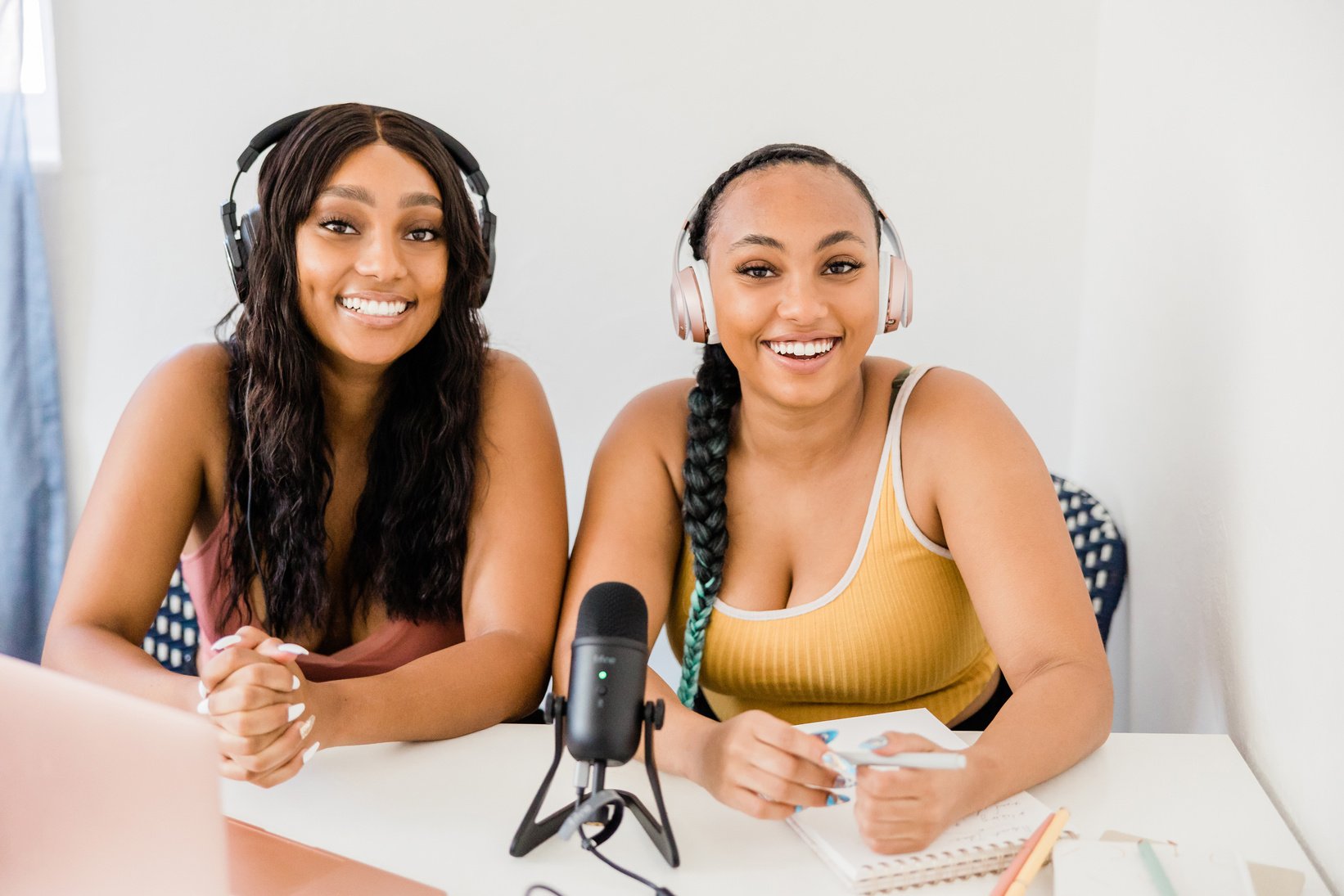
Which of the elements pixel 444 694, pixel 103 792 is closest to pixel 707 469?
pixel 444 694

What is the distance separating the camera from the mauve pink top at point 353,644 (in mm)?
1444

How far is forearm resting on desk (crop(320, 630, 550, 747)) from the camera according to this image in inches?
44.7

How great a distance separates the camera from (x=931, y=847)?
3.11 ft

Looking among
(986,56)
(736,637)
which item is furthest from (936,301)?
(736,637)

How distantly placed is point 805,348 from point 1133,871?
66 centimetres

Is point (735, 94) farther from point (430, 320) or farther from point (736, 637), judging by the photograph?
point (736, 637)

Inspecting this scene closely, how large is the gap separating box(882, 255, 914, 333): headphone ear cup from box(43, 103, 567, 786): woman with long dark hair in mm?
489

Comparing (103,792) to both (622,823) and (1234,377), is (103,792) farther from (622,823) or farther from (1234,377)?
(1234,377)

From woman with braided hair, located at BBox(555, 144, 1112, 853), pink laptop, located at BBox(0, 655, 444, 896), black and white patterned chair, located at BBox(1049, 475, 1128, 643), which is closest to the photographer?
pink laptop, located at BBox(0, 655, 444, 896)

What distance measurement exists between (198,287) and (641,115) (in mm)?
915

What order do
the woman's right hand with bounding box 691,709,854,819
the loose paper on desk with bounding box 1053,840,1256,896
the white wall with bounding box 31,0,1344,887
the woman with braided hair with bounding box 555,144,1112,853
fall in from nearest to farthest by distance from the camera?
1. the loose paper on desk with bounding box 1053,840,1256,896
2. the woman's right hand with bounding box 691,709,854,819
3. the woman with braided hair with bounding box 555,144,1112,853
4. the white wall with bounding box 31,0,1344,887

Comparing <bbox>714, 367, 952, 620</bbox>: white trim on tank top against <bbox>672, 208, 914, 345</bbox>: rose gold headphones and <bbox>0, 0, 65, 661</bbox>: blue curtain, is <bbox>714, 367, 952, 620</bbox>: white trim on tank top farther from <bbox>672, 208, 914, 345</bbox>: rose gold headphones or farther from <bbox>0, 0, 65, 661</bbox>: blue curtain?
<bbox>0, 0, 65, 661</bbox>: blue curtain

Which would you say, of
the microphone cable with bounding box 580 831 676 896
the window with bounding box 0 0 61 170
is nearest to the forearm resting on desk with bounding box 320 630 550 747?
the microphone cable with bounding box 580 831 676 896

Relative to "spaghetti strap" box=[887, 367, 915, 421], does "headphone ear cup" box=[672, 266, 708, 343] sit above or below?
above
